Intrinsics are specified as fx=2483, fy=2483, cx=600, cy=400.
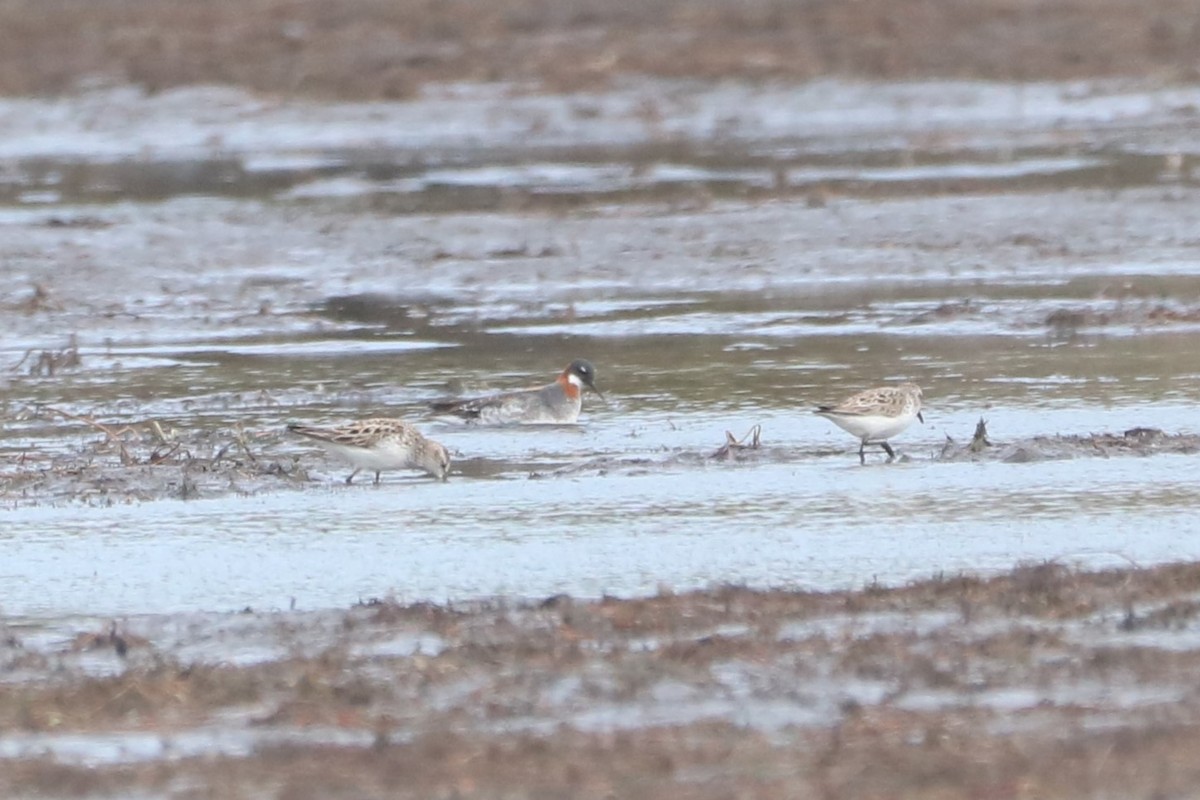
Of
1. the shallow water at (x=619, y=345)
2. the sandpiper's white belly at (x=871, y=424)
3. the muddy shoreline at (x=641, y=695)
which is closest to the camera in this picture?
the muddy shoreline at (x=641, y=695)

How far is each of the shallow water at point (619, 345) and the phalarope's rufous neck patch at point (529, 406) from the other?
4.3 inches

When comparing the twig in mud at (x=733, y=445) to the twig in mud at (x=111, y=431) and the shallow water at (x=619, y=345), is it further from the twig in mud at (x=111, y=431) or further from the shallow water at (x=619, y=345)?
the twig in mud at (x=111, y=431)

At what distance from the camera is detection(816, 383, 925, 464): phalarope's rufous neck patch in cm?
1159

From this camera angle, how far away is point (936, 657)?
7355 mm

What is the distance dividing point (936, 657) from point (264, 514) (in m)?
4.15

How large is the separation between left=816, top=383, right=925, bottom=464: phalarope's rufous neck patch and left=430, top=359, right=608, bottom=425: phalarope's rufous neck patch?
206cm

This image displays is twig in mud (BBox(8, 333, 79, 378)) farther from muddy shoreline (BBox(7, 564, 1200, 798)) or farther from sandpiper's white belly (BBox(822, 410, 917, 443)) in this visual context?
muddy shoreline (BBox(7, 564, 1200, 798))

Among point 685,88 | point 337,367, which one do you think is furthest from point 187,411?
point 685,88

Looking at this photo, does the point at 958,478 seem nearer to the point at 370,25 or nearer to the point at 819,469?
the point at 819,469

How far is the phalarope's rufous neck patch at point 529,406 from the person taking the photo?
1330cm

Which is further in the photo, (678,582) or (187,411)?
(187,411)

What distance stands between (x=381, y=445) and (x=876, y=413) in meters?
2.31

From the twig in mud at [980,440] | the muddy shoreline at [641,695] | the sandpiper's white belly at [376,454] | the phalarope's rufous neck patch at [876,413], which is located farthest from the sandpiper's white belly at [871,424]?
the muddy shoreline at [641,695]

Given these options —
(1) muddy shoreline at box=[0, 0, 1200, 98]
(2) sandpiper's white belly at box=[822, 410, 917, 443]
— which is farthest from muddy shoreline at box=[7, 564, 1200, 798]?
(1) muddy shoreline at box=[0, 0, 1200, 98]
